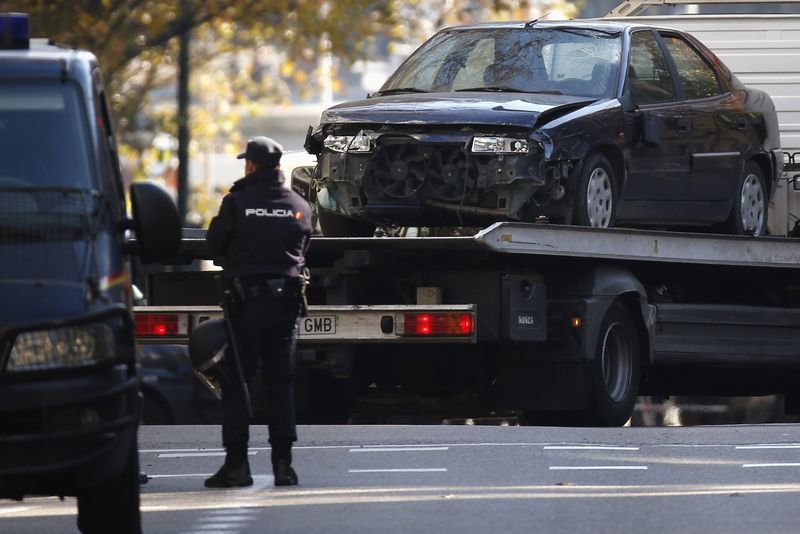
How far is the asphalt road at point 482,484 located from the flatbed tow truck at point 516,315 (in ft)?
1.51

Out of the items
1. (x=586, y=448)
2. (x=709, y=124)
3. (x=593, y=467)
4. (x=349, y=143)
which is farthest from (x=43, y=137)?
(x=709, y=124)

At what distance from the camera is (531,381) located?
12.8 metres

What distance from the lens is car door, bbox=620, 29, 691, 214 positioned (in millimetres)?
13094

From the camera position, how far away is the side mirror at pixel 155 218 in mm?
7699

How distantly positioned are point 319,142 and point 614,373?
2365 mm

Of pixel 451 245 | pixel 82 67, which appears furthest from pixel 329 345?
pixel 82 67

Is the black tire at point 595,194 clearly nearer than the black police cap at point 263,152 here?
No

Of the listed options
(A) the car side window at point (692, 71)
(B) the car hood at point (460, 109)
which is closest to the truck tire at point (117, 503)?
(B) the car hood at point (460, 109)

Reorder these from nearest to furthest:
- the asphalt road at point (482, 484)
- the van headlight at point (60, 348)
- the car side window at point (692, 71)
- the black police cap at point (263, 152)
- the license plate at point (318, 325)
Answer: the van headlight at point (60, 348)
the asphalt road at point (482, 484)
the black police cap at point (263, 152)
the license plate at point (318, 325)
the car side window at point (692, 71)

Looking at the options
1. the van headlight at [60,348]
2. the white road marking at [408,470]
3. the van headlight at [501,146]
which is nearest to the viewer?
the van headlight at [60,348]

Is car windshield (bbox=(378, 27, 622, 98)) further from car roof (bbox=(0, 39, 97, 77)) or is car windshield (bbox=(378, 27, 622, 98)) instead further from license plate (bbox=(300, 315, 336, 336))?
car roof (bbox=(0, 39, 97, 77))

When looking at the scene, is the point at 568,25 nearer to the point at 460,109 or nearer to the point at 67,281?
the point at 460,109

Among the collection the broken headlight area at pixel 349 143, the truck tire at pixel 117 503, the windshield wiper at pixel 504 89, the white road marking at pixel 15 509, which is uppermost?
the windshield wiper at pixel 504 89

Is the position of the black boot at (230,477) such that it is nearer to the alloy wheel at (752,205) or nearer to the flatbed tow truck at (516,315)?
the flatbed tow truck at (516,315)
